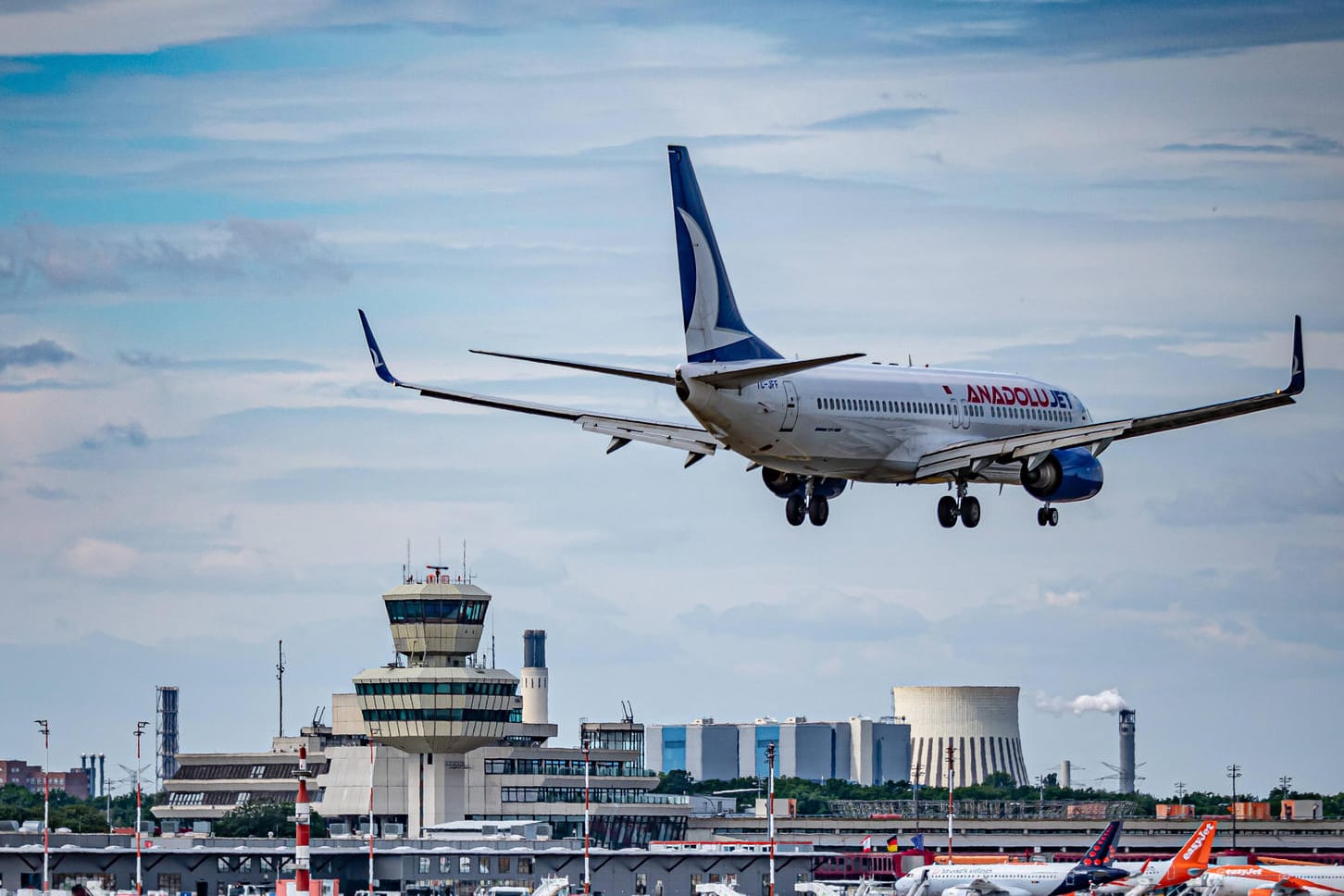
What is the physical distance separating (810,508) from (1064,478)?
9830 mm

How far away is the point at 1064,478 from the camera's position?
81.4 metres

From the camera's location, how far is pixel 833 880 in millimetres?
175500

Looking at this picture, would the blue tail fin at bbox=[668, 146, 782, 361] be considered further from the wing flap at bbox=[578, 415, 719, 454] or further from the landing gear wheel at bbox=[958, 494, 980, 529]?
the landing gear wheel at bbox=[958, 494, 980, 529]

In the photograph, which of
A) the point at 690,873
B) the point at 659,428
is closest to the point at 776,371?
the point at 659,428

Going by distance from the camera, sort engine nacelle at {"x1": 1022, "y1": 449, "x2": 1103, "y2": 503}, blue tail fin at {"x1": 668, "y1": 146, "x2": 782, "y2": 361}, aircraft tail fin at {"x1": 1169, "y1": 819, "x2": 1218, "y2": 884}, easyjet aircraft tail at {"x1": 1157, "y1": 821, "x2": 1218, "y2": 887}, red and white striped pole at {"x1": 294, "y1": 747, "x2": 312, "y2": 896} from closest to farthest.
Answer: red and white striped pole at {"x1": 294, "y1": 747, "x2": 312, "y2": 896}
blue tail fin at {"x1": 668, "y1": 146, "x2": 782, "y2": 361}
engine nacelle at {"x1": 1022, "y1": 449, "x2": 1103, "y2": 503}
easyjet aircraft tail at {"x1": 1157, "y1": 821, "x2": 1218, "y2": 887}
aircraft tail fin at {"x1": 1169, "y1": 819, "x2": 1218, "y2": 884}

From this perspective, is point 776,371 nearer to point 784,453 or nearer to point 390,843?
point 784,453

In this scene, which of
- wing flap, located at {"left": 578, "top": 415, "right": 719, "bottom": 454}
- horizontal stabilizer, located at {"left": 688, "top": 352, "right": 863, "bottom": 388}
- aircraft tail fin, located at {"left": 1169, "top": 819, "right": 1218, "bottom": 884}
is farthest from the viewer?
aircraft tail fin, located at {"left": 1169, "top": 819, "right": 1218, "bottom": 884}

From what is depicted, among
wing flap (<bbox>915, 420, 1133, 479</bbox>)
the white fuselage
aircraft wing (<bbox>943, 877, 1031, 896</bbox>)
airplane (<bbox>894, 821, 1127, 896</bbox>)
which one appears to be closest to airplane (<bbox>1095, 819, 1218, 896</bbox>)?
airplane (<bbox>894, 821, 1127, 896</bbox>)

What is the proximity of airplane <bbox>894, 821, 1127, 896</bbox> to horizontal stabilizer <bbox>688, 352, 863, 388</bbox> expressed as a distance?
72.9 metres

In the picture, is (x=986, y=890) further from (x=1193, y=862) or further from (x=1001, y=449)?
(x=1001, y=449)

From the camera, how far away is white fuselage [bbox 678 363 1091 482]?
237 feet

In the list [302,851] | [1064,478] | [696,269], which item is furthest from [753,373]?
[302,851]

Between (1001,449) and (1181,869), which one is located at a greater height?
(1001,449)

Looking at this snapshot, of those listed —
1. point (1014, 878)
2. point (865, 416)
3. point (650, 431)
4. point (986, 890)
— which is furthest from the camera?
point (1014, 878)
